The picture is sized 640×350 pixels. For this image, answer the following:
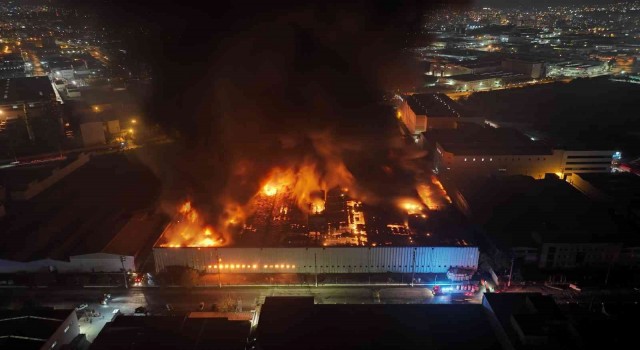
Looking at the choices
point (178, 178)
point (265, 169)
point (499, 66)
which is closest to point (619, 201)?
point (265, 169)

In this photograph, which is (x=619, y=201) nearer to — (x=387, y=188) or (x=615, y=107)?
(x=387, y=188)

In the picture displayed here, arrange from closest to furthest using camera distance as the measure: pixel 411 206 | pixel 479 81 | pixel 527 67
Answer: pixel 411 206, pixel 479 81, pixel 527 67

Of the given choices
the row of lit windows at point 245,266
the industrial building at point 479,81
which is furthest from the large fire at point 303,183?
the industrial building at point 479,81

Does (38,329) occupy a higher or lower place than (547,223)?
higher

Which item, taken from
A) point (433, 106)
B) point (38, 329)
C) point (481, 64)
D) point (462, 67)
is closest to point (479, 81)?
point (462, 67)

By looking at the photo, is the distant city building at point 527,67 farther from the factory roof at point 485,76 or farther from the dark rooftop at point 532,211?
the dark rooftop at point 532,211

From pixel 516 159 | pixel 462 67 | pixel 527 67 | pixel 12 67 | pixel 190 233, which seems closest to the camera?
pixel 190 233

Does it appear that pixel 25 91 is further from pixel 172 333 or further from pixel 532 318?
pixel 532 318
